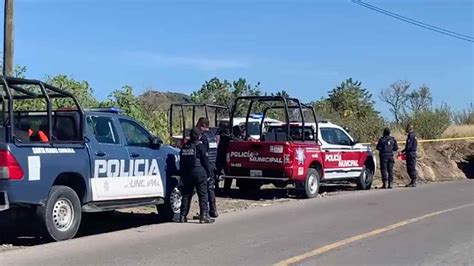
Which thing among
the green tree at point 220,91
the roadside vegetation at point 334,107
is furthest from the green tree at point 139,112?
the green tree at point 220,91

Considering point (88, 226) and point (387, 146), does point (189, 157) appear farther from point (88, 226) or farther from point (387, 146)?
point (387, 146)

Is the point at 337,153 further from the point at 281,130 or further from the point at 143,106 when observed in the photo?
the point at 143,106

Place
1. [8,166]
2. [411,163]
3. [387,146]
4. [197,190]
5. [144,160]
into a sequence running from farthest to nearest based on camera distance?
→ [411,163], [387,146], [197,190], [144,160], [8,166]

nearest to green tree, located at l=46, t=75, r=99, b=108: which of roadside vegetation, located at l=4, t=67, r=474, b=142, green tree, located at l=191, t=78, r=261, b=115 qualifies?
roadside vegetation, located at l=4, t=67, r=474, b=142

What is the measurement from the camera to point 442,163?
1177 inches

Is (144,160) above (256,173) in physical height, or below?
above

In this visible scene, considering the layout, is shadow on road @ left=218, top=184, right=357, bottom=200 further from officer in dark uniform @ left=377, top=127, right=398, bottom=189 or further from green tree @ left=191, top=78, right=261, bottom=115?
green tree @ left=191, top=78, right=261, bottom=115

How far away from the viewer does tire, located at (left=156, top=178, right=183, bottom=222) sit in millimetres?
13422

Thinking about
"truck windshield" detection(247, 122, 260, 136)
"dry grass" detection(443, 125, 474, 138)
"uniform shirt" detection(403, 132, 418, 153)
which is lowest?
"uniform shirt" detection(403, 132, 418, 153)

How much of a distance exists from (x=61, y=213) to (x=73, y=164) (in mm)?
770

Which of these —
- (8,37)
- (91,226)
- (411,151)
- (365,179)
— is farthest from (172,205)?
(411,151)

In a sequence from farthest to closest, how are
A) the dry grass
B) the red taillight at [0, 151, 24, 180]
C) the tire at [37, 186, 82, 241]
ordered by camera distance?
the dry grass < the tire at [37, 186, 82, 241] < the red taillight at [0, 151, 24, 180]

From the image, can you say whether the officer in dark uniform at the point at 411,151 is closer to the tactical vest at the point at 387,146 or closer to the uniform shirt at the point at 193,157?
the tactical vest at the point at 387,146

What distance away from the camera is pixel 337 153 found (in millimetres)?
19906
